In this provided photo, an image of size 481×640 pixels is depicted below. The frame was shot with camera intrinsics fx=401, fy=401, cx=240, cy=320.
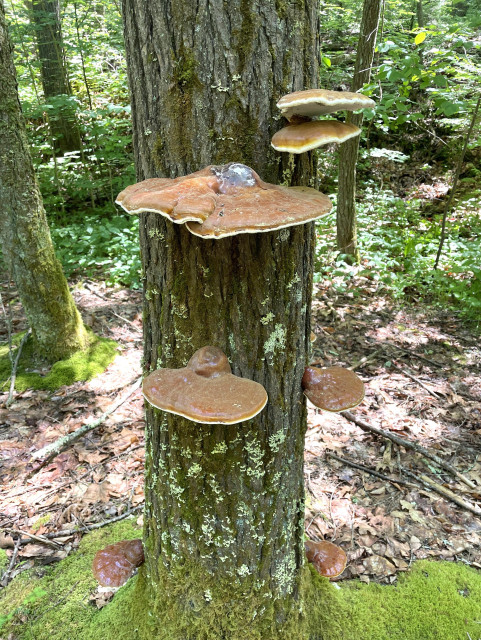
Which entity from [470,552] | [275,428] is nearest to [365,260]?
[470,552]

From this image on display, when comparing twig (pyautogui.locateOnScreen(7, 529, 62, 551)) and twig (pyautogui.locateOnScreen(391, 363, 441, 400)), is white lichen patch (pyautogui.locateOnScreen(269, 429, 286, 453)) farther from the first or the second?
twig (pyautogui.locateOnScreen(391, 363, 441, 400))

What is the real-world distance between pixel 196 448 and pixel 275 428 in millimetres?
411

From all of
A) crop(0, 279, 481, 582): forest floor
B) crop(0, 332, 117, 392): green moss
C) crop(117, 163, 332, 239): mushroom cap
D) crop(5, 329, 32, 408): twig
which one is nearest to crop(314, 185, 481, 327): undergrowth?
crop(0, 279, 481, 582): forest floor

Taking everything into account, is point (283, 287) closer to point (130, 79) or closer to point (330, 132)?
point (330, 132)

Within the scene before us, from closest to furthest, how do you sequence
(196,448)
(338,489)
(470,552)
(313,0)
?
(313,0) < (196,448) < (470,552) < (338,489)

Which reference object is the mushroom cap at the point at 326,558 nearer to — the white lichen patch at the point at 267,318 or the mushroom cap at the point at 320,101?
→ the white lichen patch at the point at 267,318

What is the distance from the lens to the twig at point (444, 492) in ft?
Answer: 11.8

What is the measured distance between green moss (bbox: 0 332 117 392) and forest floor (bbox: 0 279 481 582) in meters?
0.16

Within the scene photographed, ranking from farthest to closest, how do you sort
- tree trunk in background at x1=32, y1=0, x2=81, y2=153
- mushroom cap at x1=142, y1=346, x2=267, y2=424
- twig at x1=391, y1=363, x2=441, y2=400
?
tree trunk in background at x1=32, y1=0, x2=81, y2=153
twig at x1=391, y1=363, x2=441, y2=400
mushroom cap at x1=142, y1=346, x2=267, y2=424

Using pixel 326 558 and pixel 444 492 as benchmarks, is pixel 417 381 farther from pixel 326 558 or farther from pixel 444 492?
pixel 326 558

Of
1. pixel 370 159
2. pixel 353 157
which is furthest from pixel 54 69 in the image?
pixel 370 159

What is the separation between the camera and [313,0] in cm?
173

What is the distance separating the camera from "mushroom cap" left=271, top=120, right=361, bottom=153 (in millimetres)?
1518

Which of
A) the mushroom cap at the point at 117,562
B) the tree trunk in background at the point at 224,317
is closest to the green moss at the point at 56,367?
the mushroom cap at the point at 117,562
